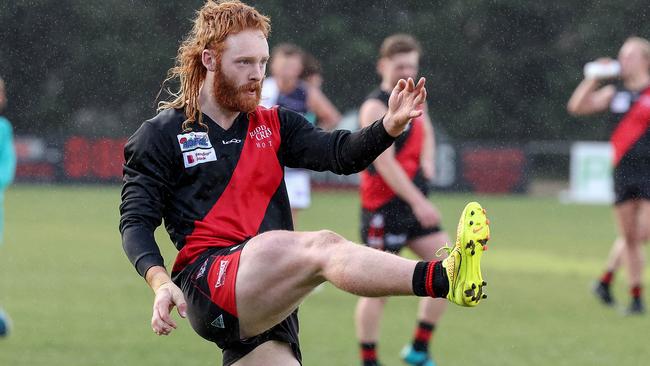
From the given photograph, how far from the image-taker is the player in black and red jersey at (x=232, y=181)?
4.50 meters

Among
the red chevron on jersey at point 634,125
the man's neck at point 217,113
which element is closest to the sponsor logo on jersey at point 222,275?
the man's neck at point 217,113

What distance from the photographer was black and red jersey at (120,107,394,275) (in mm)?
4770

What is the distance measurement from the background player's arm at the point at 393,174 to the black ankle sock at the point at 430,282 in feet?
11.3

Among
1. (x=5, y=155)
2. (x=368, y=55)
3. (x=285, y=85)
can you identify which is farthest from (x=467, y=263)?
(x=368, y=55)

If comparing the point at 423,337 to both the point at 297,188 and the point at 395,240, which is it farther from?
the point at 297,188

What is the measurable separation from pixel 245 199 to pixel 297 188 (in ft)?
20.2

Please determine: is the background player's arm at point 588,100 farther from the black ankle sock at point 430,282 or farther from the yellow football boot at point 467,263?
the black ankle sock at point 430,282

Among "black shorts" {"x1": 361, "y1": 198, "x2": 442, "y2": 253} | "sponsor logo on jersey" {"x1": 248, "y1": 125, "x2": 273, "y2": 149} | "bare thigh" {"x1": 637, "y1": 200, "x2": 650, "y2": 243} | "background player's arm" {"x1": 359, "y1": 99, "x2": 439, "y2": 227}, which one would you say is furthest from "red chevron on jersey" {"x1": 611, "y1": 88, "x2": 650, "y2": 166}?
"sponsor logo on jersey" {"x1": 248, "y1": 125, "x2": 273, "y2": 149}

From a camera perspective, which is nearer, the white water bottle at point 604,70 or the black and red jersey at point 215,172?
the black and red jersey at point 215,172

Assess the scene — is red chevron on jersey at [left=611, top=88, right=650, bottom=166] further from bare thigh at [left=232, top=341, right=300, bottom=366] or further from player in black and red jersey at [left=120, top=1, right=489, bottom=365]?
bare thigh at [left=232, top=341, right=300, bottom=366]

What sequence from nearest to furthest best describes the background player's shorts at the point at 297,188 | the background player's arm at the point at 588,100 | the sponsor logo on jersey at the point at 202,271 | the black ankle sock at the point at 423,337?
1. the sponsor logo on jersey at the point at 202,271
2. the black ankle sock at the point at 423,337
3. the background player's arm at the point at 588,100
4. the background player's shorts at the point at 297,188

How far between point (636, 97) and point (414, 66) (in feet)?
12.7

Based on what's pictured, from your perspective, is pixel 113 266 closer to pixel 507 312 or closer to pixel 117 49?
pixel 507 312

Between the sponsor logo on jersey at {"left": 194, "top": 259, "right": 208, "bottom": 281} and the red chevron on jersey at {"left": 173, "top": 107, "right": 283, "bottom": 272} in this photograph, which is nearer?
the sponsor logo on jersey at {"left": 194, "top": 259, "right": 208, "bottom": 281}
